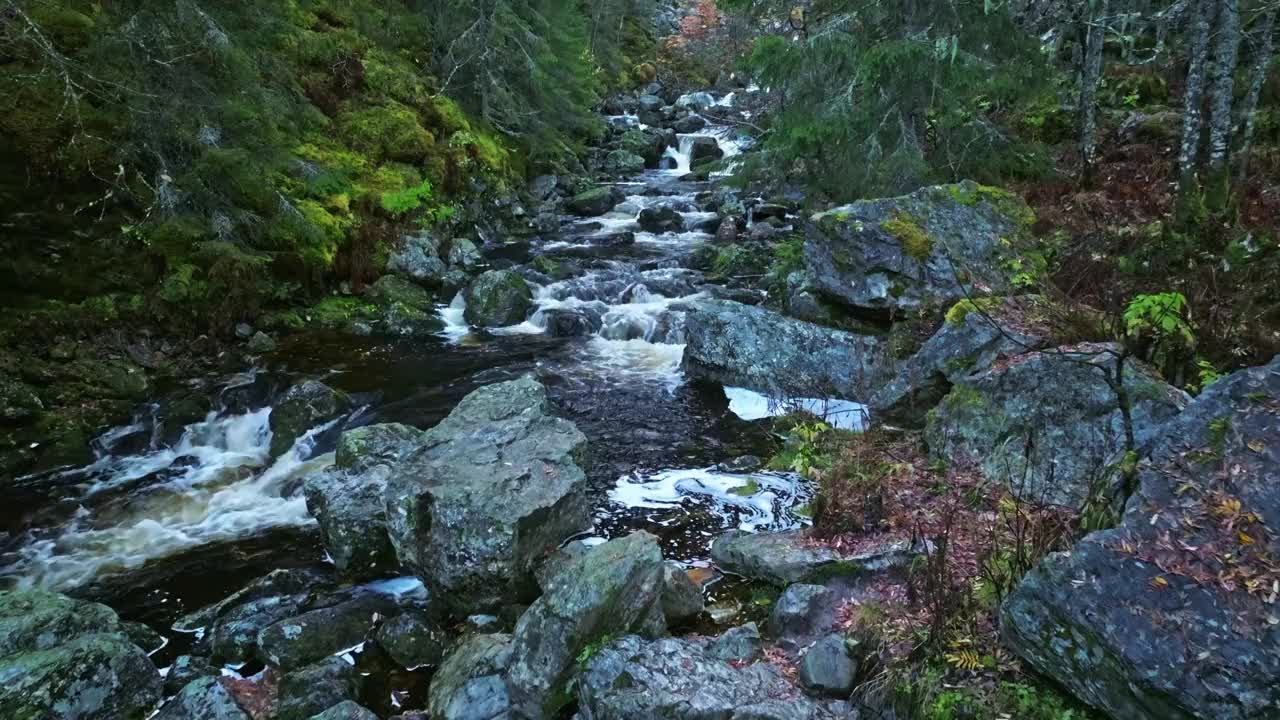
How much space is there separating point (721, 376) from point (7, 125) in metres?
11.2

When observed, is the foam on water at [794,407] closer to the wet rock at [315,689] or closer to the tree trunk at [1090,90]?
the wet rock at [315,689]

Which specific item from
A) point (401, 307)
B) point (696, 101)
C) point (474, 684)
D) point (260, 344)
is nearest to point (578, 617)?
point (474, 684)

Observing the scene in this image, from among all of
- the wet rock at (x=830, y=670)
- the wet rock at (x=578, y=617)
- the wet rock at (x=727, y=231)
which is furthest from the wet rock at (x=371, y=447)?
the wet rock at (x=727, y=231)

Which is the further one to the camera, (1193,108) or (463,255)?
(463,255)

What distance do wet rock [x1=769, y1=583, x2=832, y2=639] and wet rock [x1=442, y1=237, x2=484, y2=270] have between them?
1244cm

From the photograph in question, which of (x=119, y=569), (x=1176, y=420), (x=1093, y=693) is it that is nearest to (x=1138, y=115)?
(x=1176, y=420)

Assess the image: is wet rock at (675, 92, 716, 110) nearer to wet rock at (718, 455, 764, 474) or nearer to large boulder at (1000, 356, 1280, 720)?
wet rock at (718, 455, 764, 474)

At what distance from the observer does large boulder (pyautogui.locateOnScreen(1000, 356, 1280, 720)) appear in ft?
9.42

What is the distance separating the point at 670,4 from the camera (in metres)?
56.2

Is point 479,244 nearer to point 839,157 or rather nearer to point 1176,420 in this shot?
point 839,157

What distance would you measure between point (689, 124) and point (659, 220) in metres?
14.8

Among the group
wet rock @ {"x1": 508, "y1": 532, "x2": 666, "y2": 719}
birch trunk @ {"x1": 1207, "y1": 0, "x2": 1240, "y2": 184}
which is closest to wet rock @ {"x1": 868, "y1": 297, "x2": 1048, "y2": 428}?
birch trunk @ {"x1": 1207, "y1": 0, "x2": 1240, "y2": 184}

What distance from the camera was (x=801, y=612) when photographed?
4977 mm

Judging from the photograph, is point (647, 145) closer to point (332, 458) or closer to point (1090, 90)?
point (1090, 90)
